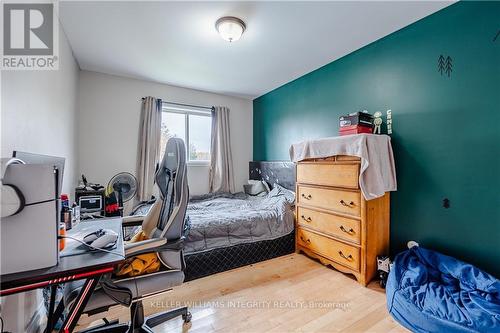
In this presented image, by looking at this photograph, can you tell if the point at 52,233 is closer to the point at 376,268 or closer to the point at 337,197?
the point at 337,197

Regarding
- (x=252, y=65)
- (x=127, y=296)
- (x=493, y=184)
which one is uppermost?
(x=252, y=65)

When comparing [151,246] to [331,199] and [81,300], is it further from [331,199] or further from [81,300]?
[331,199]

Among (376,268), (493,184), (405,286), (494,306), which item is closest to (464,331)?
(494,306)

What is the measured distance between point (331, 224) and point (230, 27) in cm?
220

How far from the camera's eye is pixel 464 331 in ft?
4.18

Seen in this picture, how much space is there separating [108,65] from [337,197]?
3434 millimetres

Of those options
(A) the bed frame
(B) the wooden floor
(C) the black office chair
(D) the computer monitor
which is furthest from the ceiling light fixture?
(B) the wooden floor

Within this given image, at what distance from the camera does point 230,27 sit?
6.63ft

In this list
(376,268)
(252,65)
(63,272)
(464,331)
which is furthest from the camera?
(252,65)

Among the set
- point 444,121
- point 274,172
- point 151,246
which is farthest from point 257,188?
point 151,246

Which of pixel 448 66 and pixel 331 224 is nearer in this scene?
pixel 448 66

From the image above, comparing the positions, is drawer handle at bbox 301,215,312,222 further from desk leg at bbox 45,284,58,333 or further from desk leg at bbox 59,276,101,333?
desk leg at bbox 45,284,58,333

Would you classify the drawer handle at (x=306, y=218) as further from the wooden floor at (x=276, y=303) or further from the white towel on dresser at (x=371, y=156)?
the white towel on dresser at (x=371, y=156)

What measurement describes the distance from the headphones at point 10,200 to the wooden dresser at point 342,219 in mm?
2225
